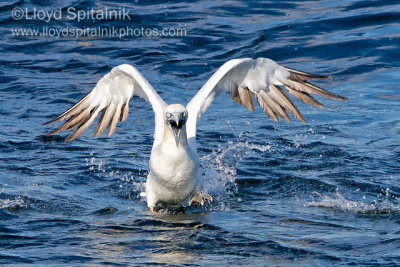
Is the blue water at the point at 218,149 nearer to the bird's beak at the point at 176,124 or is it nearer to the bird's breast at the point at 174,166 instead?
the bird's breast at the point at 174,166

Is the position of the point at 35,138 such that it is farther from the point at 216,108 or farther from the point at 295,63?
the point at 295,63

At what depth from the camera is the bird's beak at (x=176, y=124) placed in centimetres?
692

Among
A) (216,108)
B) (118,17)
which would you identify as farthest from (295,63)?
(118,17)

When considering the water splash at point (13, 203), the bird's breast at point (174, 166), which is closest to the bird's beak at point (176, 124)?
the bird's breast at point (174, 166)

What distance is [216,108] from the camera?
11.4m

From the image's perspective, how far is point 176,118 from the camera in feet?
22.7

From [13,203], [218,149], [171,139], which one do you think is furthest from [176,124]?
[218,149]

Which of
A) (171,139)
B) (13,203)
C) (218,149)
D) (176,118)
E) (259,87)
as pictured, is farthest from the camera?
(218,149)

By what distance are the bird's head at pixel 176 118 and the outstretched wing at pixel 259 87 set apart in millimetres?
851

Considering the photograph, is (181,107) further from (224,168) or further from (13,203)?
(224,168)

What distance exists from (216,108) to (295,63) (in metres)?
2.46

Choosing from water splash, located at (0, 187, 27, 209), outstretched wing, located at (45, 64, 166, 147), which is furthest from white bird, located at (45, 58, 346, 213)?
water splash, located at (0, 187, 27, 209)

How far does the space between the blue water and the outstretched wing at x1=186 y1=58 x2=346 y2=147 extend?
80cm

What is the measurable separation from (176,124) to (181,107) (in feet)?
0.53
